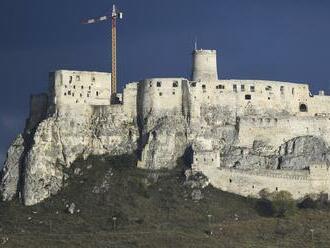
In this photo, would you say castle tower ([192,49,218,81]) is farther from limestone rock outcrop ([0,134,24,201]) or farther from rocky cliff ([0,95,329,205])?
limestone rock outcrop ([0,134,24,201])

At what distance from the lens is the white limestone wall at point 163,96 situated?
148 meters

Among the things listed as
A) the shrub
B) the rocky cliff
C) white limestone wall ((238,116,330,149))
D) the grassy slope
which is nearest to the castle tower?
the rocky cliff

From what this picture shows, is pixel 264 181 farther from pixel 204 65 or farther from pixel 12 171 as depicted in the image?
pixel 12 171

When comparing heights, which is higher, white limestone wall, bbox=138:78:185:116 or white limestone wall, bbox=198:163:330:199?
white limestone wall, bbox=138:78:185:116

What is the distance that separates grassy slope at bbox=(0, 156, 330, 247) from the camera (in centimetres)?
12825

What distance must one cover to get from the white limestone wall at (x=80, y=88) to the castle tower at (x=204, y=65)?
33.3 ft

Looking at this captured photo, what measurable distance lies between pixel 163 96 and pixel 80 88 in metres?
9.35

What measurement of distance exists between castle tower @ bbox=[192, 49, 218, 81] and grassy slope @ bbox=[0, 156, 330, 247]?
1368 cm

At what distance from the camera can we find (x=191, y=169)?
14175 centimetres

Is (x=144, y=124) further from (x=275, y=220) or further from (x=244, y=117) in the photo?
(x=275, y=220)

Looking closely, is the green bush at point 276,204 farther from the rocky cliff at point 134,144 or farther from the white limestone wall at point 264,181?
the rocky cliff at point 134,144

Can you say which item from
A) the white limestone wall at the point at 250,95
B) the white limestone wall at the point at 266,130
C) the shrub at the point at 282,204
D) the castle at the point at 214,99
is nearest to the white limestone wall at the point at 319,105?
the castle at the point at 214,99

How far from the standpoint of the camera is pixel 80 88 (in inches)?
5842

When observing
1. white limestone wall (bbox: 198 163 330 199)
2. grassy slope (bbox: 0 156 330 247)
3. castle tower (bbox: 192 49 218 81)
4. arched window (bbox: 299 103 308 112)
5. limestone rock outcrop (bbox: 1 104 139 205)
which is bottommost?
grassy slope (bbox: 0 156 330 247)
